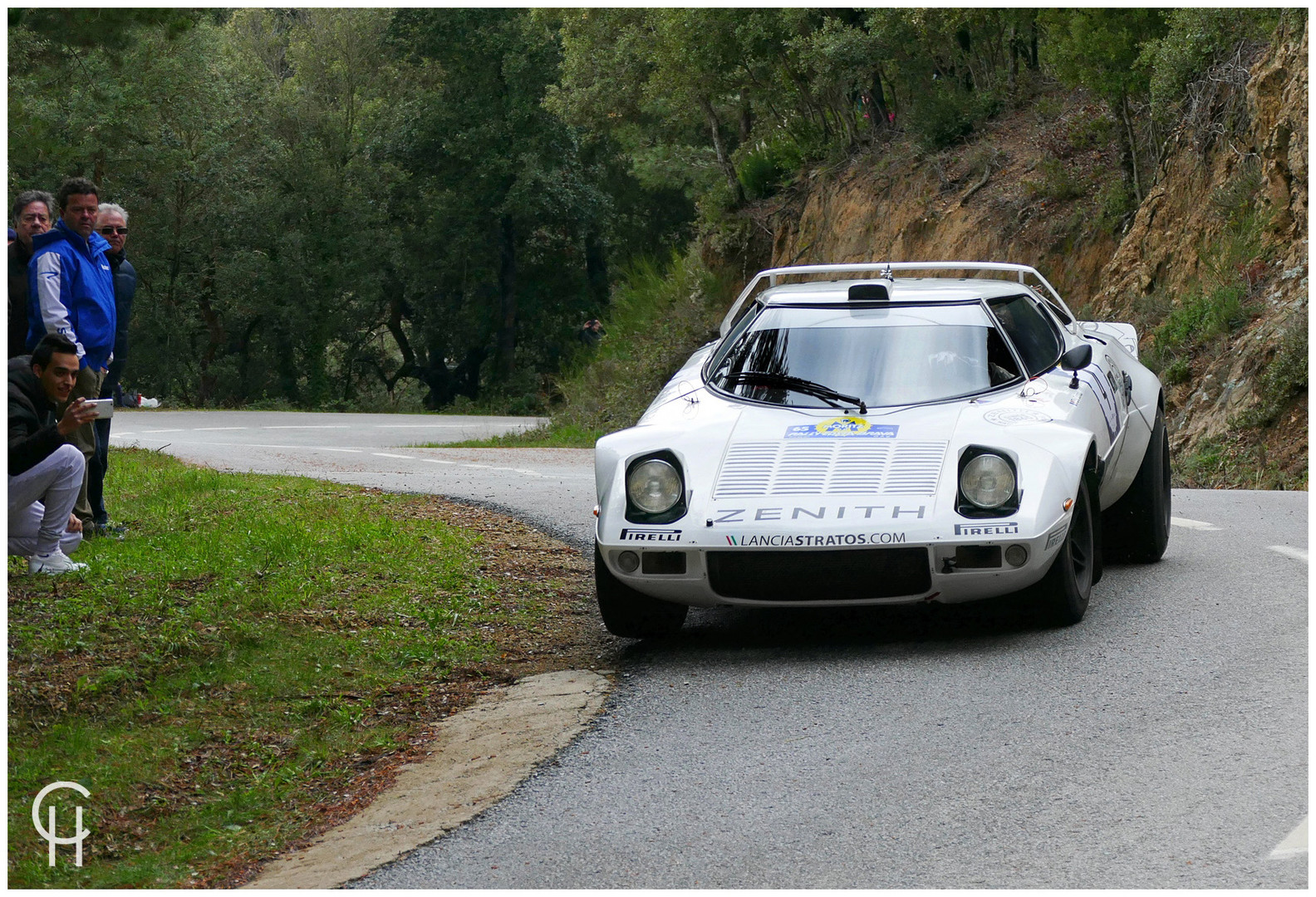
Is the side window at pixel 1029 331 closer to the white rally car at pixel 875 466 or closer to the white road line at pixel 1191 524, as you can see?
the white rally car at pixel 875 466

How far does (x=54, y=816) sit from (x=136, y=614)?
2562 millimetres

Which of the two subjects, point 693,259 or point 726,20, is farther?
point 693,259

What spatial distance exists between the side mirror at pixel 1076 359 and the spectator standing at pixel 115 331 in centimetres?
530

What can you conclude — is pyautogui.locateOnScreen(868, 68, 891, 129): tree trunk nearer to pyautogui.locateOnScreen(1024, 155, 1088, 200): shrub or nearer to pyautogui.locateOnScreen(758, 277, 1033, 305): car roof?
pyautogui.locateOnScreen(1024, 155, 1088, 200): shrub

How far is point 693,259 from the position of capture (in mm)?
31469

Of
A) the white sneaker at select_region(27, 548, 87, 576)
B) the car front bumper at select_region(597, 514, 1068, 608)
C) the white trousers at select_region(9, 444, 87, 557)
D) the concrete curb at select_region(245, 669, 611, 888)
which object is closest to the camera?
the concrete curb at select_region(245, 669, 611, 888)

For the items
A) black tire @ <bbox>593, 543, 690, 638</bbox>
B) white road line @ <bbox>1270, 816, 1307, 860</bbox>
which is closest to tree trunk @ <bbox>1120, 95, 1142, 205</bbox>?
black tire @ <bbox>593, 543, 690, 638</bbox>

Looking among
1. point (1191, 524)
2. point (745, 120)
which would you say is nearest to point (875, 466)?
point (1191, 524)

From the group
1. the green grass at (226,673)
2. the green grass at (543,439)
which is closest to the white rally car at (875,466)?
the green grass at (226,673)

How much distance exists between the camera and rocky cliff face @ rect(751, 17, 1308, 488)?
48.2ft

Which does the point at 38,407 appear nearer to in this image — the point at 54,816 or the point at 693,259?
the point at 54,816

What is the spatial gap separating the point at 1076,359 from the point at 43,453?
488cm

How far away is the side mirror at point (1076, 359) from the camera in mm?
7367

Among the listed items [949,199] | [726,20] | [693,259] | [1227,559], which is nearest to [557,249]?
[693,259]
